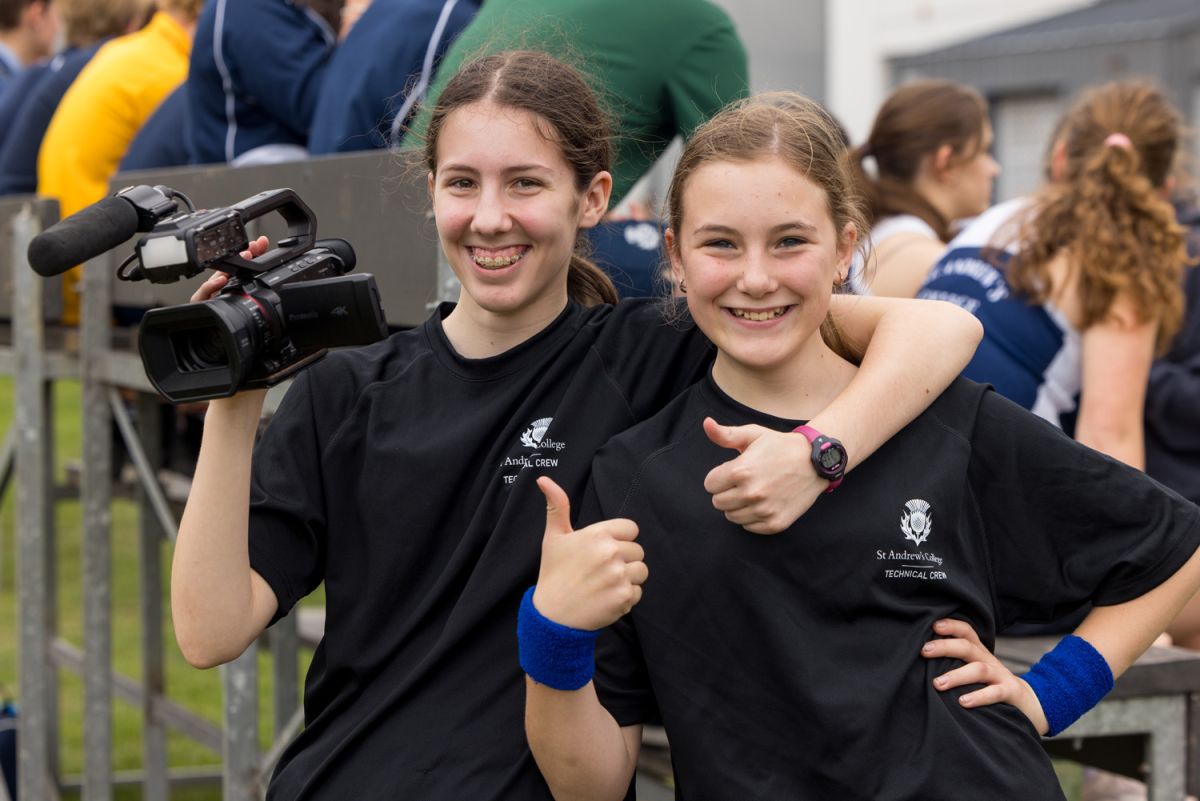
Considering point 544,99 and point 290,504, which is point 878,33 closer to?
point 544,99

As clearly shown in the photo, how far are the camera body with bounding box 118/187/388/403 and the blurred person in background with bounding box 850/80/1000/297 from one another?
7.61 ft

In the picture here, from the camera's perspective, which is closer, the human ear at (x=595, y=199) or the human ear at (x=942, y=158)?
the human ear at (x=595, y=199)

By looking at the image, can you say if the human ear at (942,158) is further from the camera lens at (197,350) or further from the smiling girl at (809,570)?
the camera lens at (197,350)

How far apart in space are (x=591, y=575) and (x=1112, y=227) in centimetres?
201

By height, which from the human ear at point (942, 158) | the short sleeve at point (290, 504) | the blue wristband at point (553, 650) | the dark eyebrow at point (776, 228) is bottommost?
the human ear at point (942, 158)

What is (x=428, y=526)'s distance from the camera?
7.00ft

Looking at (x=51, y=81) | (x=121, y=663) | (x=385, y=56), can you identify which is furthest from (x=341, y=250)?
(x=121, y=663)

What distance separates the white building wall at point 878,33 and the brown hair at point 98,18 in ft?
25.7

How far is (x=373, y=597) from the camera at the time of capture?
214 cm

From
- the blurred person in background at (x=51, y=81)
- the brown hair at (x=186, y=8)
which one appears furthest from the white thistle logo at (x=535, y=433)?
the blurred person in background at (x=51, y=81)

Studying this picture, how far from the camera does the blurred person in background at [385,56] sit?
12.3 feet

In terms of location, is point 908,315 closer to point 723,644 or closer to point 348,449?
point 723,644

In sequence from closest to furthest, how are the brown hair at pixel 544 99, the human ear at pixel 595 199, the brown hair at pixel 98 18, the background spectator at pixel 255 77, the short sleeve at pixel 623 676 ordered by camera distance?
the short sleeve at pixel 623 676
the brown hair at pixel 544 99
the human ear at pixel 595 199
the background spectator at pixel 255 77
the brown hair at pixel 98 18

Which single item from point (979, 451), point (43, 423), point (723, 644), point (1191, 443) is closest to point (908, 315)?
point (979, 451)
